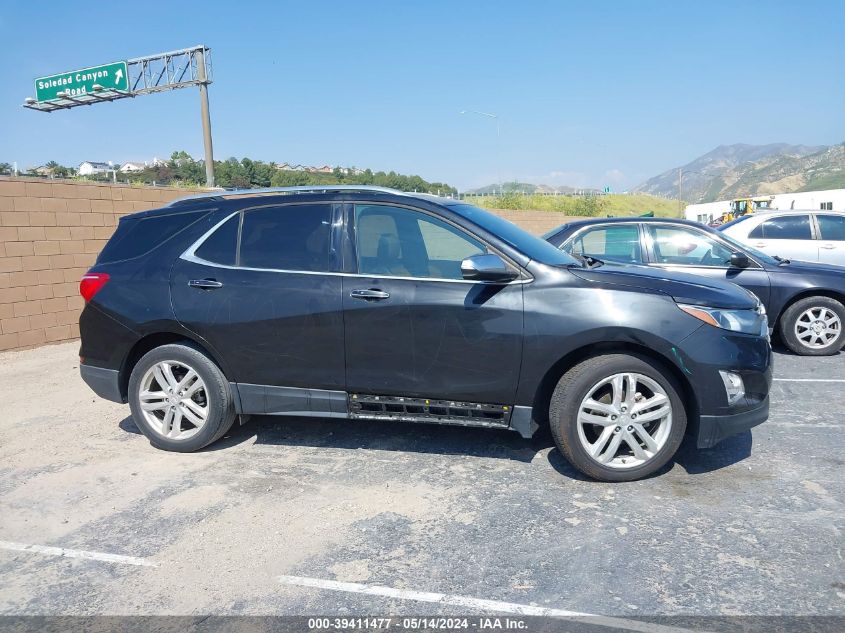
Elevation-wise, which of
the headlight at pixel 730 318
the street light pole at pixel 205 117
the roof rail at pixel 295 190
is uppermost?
the street light pole at pixel 205 117

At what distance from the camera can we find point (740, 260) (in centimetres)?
740

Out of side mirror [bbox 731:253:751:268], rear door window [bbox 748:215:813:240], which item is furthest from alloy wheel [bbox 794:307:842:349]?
rear door window [bbox 748:215:813:240]

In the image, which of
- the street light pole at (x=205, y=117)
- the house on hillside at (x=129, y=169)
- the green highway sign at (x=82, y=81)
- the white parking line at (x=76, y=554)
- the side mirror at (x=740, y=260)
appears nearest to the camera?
the white parking line at (x=76, y=554)

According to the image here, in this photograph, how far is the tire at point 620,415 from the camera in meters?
3.88

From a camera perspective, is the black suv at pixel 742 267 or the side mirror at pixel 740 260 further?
the black suv at pixel 742 267

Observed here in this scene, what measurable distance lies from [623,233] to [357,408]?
4619 millimetres

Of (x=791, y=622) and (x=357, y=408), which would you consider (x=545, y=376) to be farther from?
(x=791, y=622)

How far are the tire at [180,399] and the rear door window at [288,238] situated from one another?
82 centimetres

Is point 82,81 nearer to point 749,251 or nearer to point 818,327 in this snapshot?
point 749,251

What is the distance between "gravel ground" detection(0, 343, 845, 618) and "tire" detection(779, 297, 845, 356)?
2749 mm

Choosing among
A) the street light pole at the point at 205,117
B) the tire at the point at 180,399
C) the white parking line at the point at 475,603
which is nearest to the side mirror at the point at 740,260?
the white parking line at the point at 475,603

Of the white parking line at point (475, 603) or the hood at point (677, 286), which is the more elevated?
the hood at point (677, 286)

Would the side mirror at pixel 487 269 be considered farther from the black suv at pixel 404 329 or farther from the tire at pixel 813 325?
the tire at pixel 813 325

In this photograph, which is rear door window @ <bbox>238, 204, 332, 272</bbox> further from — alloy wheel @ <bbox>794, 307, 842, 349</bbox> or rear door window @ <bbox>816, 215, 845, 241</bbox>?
rear door window @ <bbox>816, 215, 845, 241</bbox>
